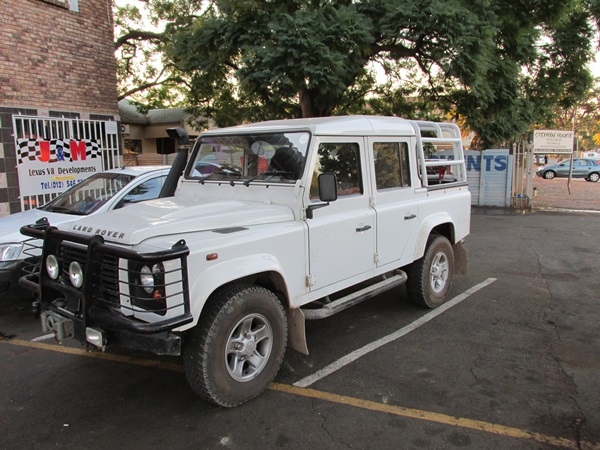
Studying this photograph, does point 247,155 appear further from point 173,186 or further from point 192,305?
point 192,305

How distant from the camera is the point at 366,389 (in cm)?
369

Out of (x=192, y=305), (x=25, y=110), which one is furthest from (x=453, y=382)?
(x=25, y=110)

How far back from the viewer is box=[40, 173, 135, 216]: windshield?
5.95 metres

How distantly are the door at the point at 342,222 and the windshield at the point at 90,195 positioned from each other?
322cm

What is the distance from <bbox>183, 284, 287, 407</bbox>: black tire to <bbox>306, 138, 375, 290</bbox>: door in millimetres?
574

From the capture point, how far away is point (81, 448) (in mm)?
2996

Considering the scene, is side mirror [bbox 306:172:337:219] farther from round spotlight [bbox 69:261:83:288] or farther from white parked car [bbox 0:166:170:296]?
white parked car [bbox 0:166:170:296]

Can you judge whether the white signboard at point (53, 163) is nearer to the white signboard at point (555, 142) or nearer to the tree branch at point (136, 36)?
the tree branch at point (136, 36)

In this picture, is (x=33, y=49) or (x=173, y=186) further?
(x=33, y=49)

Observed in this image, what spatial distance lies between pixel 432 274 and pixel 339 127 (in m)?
2.30

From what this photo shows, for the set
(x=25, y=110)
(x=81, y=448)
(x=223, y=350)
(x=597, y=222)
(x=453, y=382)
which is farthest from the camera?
(x=597, y=222)

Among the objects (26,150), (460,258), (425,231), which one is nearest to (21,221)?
(26,150)

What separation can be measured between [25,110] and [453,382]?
936cm

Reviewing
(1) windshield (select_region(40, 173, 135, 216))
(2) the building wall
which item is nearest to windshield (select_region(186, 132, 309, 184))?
(1) windshield (select_region(40, 173, 135, 216))
